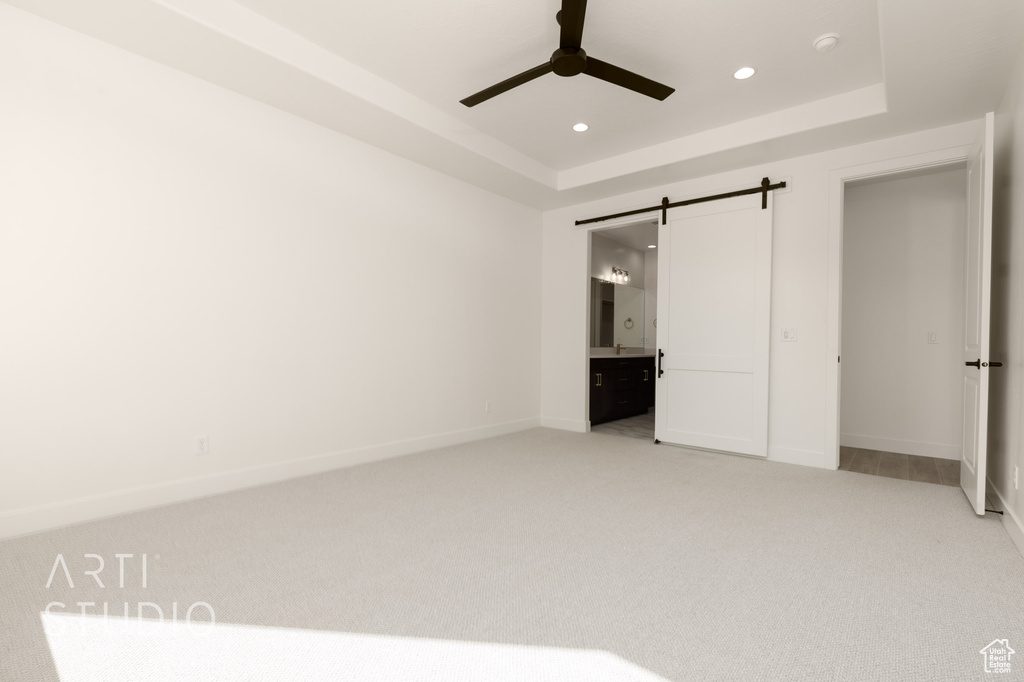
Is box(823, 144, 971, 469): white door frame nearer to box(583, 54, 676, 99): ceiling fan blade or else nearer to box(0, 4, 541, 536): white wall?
box(583, 54, 676, 99): ceiling fan blade

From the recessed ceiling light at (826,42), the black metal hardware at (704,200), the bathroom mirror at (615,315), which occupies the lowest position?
the bathroom mirror at (615,315)

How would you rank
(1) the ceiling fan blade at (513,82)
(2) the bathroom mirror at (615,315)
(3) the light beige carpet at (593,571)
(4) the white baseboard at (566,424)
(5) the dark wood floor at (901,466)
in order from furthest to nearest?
(2) the bathroom mirror at (615,315)
(4) the white baseboard at (566,424)
(5) the dark wood floor at (901,466)
(1) the ceiling fan blade at (513,82)
(3) the light beige carpet at (593,571)

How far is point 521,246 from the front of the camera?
5793mm

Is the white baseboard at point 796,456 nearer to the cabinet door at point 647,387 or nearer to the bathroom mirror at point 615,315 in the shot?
the cabinet door at point 647,387

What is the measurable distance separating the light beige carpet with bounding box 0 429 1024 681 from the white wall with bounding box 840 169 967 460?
1522mm

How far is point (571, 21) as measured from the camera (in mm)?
2488

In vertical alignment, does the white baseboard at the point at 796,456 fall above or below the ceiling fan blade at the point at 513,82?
below

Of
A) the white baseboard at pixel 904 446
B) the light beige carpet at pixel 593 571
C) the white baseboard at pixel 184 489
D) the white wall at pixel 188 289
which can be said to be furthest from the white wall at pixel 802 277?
the white baseboard at pixel 184 489

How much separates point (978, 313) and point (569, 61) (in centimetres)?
293

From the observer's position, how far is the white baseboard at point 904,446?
14.8 feet

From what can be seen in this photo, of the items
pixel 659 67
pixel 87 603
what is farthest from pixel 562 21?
pixel 87 603

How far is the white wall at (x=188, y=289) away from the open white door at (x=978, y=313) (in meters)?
3.94

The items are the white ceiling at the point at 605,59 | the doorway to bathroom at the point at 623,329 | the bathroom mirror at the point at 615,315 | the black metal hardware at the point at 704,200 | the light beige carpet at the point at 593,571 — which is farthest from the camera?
the bathroom mirror at the point at 615,315

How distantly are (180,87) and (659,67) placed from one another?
3107mm
